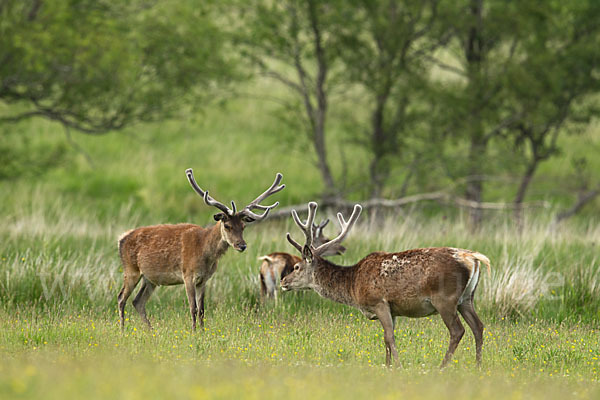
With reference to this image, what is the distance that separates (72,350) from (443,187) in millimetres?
15269

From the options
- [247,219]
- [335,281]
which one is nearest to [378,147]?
[247,219]

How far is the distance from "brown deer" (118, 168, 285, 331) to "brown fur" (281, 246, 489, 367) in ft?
5.41

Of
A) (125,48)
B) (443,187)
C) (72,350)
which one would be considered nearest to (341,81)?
(443,187)

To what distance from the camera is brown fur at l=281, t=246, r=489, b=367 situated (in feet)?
28.5

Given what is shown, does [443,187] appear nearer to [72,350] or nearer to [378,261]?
[378,261]

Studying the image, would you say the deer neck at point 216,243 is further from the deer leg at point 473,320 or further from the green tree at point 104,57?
the green tree at point 104,57

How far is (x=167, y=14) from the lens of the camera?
20.8m

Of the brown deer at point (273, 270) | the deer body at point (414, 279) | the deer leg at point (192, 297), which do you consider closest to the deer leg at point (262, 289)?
the brown deer at point (273, 270)

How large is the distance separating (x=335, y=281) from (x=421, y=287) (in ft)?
4.17

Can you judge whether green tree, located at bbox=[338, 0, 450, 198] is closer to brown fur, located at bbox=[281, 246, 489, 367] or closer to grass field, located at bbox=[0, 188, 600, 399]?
grass field, located at bbox=[0, 188, 600, 399]

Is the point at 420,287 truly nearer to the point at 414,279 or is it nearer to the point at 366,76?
the point at 414,279

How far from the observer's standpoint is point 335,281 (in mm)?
9734

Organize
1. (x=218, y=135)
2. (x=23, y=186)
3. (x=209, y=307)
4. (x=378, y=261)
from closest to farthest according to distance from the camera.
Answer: (x=378, y=261), (x=209, y=307), (x=23, y=186), (x=218, y=135)

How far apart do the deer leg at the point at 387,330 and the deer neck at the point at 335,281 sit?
62 cm
